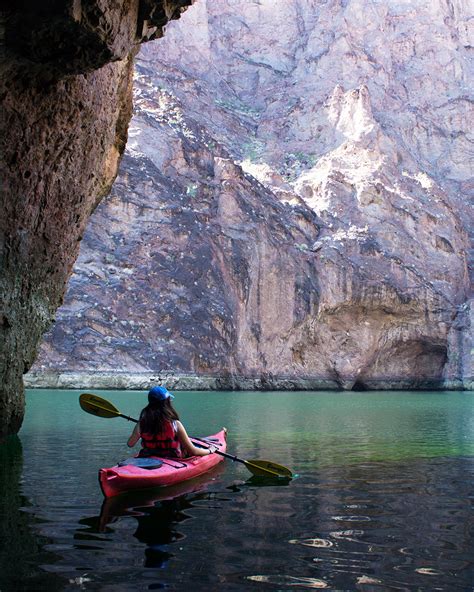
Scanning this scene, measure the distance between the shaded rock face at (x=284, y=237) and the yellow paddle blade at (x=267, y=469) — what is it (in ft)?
161

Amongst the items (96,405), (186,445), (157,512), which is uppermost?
(96,405)

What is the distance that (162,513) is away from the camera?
8.30m

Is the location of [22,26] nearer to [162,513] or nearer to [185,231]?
[162,513]

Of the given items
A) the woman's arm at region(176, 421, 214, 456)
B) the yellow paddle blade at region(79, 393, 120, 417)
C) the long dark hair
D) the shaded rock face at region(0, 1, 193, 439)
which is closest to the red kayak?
the woman's arm at region(176, 421, 214, 456)

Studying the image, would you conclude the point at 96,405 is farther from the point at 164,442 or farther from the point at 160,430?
the point at 160,430

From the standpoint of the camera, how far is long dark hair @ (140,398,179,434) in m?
9.79

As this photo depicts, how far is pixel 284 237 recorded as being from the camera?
72125mm

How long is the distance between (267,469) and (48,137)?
7.74 m

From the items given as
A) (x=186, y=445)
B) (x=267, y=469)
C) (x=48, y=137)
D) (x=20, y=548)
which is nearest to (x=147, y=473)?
(x=186, y=445)

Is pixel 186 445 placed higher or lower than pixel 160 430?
lower

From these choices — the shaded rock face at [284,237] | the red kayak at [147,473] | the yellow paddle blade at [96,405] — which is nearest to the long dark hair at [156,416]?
the red kayak at [147,473]

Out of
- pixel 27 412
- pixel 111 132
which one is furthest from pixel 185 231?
pixel 111 132

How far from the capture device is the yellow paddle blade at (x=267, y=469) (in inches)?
432

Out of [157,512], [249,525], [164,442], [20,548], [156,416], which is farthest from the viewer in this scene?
[164,442]
